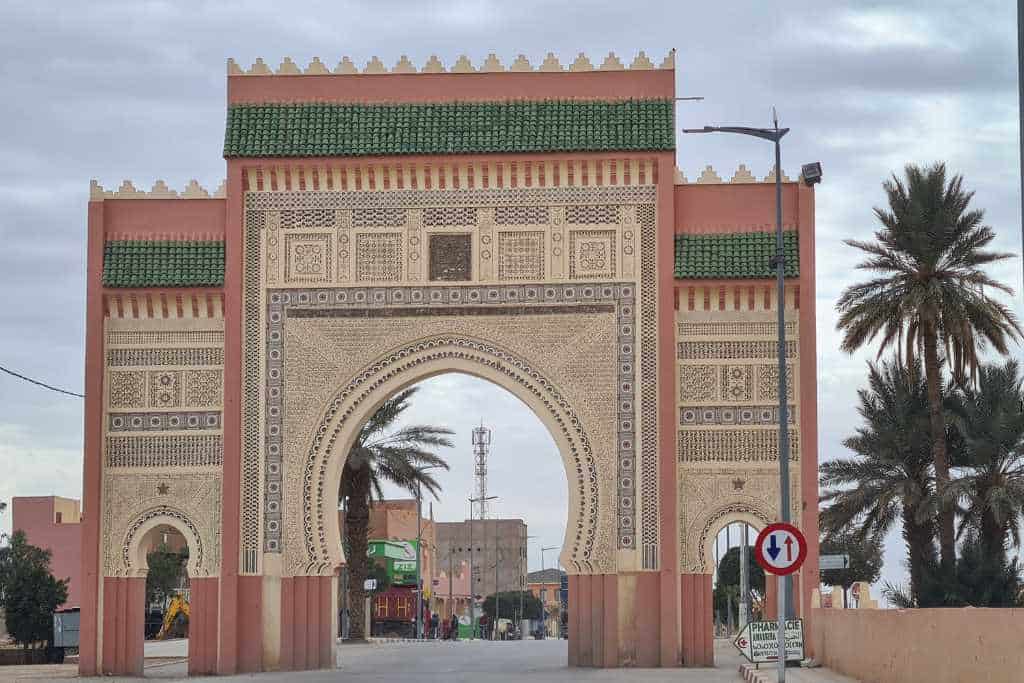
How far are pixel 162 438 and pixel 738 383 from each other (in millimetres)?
9294

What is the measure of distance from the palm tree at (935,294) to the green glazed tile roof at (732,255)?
585 cm

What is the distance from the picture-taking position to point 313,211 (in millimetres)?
28109

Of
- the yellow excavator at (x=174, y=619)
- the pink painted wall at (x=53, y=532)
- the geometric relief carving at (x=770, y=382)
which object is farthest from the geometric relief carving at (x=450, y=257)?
the pink painted wall at (x=53, y=532)

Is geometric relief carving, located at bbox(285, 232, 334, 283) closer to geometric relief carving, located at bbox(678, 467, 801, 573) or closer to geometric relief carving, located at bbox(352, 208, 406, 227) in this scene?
geometric relief carving, located at bbox(352, 208, 406, 227)

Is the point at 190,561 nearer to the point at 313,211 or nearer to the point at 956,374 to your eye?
the point at 313,211

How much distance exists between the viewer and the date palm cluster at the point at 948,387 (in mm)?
32250

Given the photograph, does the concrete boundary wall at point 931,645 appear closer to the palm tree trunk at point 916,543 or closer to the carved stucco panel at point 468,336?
the carved stucco panel at point 468,336

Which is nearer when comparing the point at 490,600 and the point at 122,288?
the point at 122,288

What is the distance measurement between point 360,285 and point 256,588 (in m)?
5.11

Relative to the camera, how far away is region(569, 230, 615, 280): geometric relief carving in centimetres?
2756

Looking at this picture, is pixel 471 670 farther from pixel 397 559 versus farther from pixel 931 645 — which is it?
pixel 397 559

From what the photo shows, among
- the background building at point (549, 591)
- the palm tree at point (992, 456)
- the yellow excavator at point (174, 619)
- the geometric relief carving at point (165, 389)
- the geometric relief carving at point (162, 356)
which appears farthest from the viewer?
the background building at point (549, 591)

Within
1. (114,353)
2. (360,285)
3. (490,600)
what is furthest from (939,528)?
(490,600)

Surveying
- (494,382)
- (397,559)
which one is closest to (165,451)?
(494,382)
